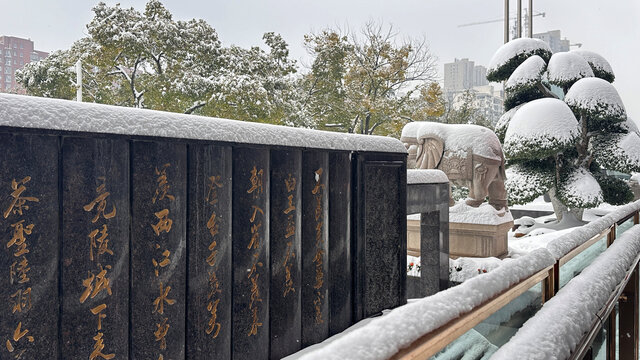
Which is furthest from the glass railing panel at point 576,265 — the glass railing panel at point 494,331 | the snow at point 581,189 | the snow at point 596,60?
the snow at point 596,60

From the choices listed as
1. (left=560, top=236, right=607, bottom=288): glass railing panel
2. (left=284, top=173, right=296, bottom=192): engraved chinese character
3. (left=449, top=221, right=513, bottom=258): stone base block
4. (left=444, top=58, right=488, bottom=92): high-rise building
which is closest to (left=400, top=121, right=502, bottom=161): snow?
(left=449, top=221, right=513, bottom=258): stone base block

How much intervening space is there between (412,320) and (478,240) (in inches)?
312

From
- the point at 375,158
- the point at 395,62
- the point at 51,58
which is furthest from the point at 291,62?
the point at 375,158

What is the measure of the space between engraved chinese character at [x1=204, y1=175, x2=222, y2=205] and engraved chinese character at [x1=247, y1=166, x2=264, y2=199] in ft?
0.82

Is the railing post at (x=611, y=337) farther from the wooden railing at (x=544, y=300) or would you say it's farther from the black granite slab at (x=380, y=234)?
the black granite slab at (x=380, y=234)

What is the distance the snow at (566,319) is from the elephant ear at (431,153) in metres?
7.03

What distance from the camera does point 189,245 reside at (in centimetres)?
246

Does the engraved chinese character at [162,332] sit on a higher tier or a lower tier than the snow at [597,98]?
lower

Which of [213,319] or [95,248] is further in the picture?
[213,319]

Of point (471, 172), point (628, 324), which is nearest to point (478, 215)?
point (471, 172)

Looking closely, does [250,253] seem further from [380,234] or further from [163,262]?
[380,234]

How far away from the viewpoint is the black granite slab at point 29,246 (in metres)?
1.82

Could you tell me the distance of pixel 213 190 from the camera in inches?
101

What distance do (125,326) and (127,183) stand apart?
0.68 metres
